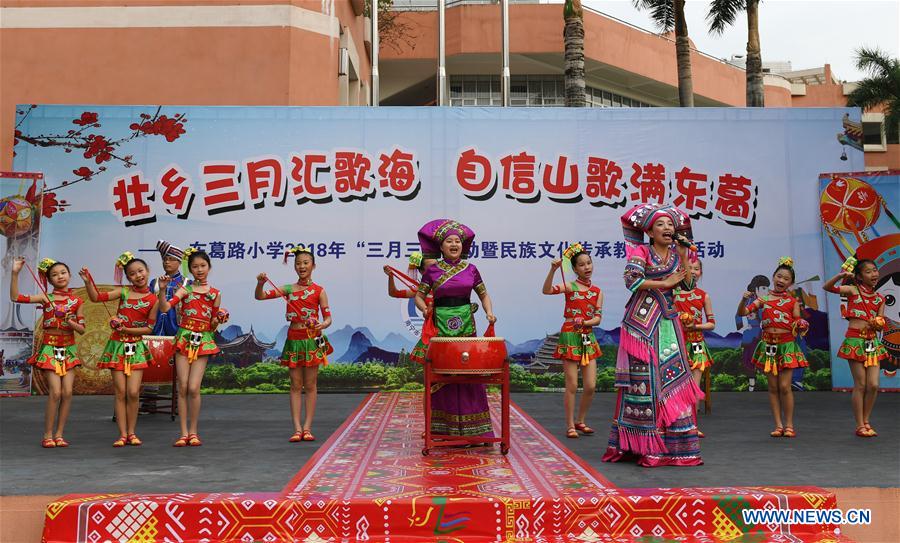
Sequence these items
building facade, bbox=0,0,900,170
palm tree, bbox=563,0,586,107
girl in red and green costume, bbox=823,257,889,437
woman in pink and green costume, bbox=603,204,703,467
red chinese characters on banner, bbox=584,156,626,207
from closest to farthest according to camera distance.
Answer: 1. woman in pink and green costume, bbox=603,204,703,467
2. girl in red and green costume, bbox=823,257,889,437
3. red chinese characters on banner, bbox=584,156,626,207
4. building facade, bbox=0,0,900,170
5. palm tree, bbox=563,0,586,107

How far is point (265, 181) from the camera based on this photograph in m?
9.27

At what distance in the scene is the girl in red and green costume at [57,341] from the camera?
5.86m

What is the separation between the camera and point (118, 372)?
591cm

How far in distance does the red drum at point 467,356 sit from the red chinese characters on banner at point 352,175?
4.39 meters

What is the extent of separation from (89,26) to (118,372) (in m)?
7.10

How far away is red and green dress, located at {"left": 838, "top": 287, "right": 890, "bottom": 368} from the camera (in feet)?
20.0

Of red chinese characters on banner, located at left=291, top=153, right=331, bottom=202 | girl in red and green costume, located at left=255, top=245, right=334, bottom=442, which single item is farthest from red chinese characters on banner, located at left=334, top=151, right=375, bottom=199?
girl in red and green costume, located at left=255, top=245, right=334, bottom=442

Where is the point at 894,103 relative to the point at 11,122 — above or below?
above

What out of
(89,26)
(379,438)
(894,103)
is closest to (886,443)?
(379,438)

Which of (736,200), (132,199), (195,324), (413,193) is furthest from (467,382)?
(132,199)

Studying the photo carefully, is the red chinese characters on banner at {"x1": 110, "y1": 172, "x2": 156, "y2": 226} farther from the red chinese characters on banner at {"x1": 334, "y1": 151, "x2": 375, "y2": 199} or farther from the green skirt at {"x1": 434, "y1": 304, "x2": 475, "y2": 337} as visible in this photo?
the green skirt at {"x1": 434, "y1": 304, "x2": 475, "y2": 337}

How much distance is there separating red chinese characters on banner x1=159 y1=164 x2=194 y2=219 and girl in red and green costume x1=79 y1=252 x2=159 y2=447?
3289mm

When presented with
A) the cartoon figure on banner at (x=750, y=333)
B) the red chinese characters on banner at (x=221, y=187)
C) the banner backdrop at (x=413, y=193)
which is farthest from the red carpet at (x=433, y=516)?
the red chinese characters on banner at (x=221, y=187)

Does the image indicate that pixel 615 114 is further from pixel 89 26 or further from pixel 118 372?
pixel 89 26
